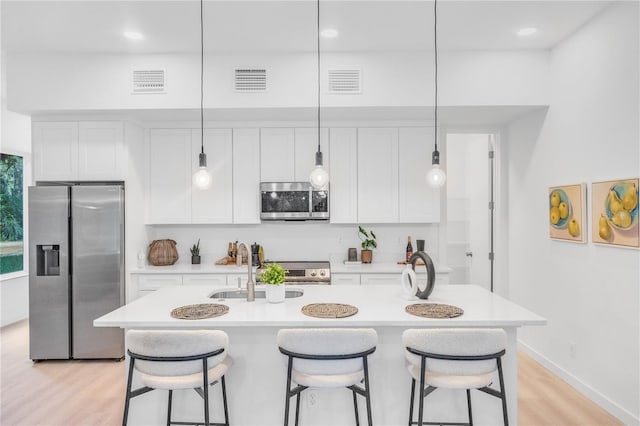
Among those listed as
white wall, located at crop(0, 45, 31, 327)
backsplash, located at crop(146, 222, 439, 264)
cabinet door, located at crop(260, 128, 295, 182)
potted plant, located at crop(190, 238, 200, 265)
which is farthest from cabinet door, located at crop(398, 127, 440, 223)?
white wall, located at crop(0, 45, 31, 327)

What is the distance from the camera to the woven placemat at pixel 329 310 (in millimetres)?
2303

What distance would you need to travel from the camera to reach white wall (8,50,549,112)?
3756 mm

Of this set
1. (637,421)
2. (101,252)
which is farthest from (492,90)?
(101,252)

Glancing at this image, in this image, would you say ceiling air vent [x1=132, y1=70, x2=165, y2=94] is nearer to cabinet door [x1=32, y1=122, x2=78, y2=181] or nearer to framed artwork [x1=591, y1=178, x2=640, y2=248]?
cabinet door [x1=32, y1=122, x2=78, y2=181]

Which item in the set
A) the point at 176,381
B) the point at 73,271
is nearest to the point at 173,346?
the point at 176,381

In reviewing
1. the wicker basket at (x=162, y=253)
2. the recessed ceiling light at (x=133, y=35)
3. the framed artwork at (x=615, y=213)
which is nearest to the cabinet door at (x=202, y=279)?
the wicker basket at (x=162, y=253)

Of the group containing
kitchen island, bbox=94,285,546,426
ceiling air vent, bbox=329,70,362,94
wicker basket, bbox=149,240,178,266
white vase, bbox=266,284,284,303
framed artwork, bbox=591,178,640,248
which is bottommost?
kitchen island, bbox=94,285,546,426

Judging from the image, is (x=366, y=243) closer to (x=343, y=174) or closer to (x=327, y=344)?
(x=343, y=174)

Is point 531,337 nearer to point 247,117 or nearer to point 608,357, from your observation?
point 608,357

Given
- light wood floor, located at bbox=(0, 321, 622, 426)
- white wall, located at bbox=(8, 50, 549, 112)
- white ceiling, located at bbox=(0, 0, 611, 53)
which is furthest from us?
white wall, located at bbox=(8, 50, 549, 112)

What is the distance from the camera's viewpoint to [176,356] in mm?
2008

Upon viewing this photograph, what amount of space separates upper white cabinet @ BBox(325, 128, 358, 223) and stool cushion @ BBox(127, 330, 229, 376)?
99.8 inches

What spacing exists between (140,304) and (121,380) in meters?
1.34

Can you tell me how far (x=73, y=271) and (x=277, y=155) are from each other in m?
2.29
